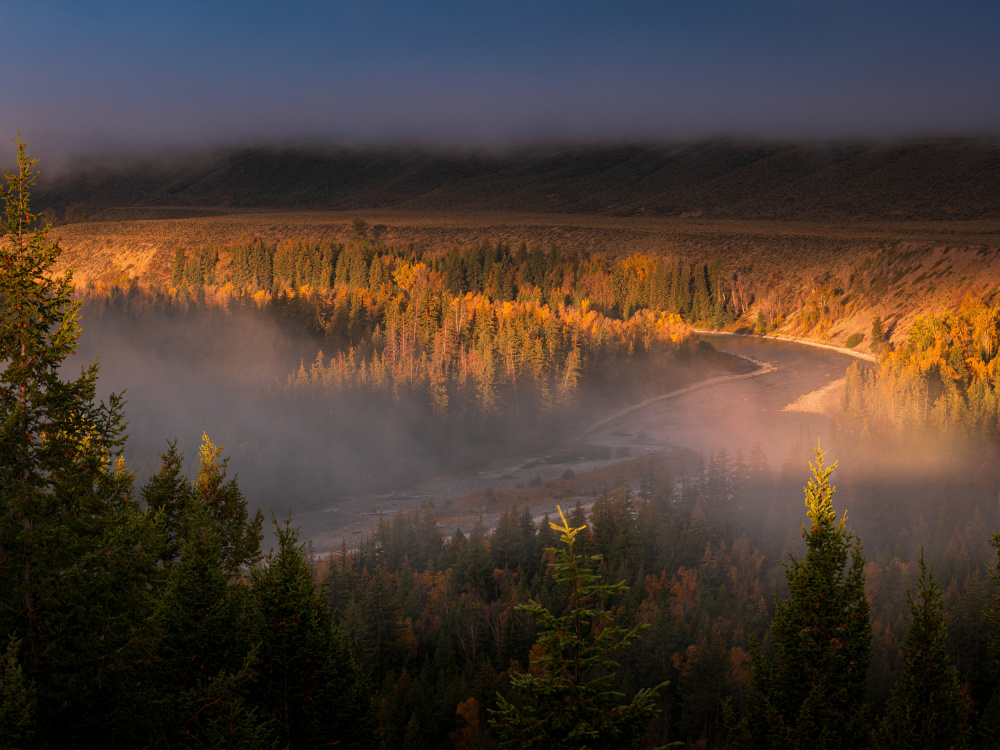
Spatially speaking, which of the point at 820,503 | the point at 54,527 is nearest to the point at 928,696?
the point at 820,503

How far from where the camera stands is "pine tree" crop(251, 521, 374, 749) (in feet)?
52.4

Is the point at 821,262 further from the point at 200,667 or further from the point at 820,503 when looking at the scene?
Result: the point at 200,667

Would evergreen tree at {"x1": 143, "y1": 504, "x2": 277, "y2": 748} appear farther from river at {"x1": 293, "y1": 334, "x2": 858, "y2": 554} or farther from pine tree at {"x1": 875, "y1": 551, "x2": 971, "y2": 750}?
river at {"x1": 293, "y1": 334, "x2": 858, "y2": 554}

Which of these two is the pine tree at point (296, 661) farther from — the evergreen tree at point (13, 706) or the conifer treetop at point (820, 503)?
the conifer treetop at point (820, 503)

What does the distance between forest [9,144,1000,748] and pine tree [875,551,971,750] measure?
63mm

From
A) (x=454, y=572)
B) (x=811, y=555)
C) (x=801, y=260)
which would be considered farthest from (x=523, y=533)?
(x=801, y=260)

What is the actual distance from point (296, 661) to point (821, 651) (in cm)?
1131

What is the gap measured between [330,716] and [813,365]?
361ft

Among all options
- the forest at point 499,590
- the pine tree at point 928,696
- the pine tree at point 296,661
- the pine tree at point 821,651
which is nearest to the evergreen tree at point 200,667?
the forest at point 499,590

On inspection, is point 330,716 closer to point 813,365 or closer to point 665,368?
point 665,368

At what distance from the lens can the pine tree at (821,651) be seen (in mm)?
18797

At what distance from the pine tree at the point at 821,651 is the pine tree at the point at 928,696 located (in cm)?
94

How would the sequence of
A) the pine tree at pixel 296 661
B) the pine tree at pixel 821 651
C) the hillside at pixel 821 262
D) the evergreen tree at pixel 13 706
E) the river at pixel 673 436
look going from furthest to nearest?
the hillside at pixel 821 262 < the river at pixel 673 436 < the pine tree at pixel 821 651 < the pine tree at pixel 296 661 < the evergreen tree at pixel 13 706

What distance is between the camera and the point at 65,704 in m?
13.4
